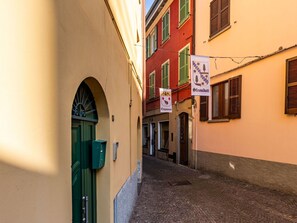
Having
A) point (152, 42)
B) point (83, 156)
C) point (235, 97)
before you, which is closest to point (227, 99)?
point (235, 97)

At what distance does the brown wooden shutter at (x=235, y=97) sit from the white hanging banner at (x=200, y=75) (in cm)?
91

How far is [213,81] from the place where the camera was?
10336 millimetres

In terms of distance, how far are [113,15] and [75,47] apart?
178cm

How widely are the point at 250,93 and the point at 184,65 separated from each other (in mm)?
5222

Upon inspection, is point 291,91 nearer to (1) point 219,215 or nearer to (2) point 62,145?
(1) point 219,215

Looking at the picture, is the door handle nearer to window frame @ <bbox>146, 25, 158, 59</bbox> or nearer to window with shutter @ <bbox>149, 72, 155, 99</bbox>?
window with shutter @ <bbox>149, 72, 155, 99</bbox>

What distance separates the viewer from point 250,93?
27.0ft

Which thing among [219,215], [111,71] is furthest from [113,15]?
[219,215]

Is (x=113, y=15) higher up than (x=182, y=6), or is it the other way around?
(x=182, y=6)

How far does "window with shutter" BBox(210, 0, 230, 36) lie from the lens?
31.1 ft

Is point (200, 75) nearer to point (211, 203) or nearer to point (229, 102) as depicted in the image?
point (229, 102)

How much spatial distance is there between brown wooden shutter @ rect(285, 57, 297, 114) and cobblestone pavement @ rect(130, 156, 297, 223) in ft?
7.11

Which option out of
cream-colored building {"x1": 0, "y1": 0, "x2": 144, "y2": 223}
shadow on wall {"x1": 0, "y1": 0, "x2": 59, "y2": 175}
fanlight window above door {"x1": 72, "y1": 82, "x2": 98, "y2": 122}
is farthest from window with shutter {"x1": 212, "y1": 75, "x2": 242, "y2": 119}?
shadow on wall {"x1": 0, "y1": 0, "x2": 59, "y2": 175}

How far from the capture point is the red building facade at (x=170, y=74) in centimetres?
1285
